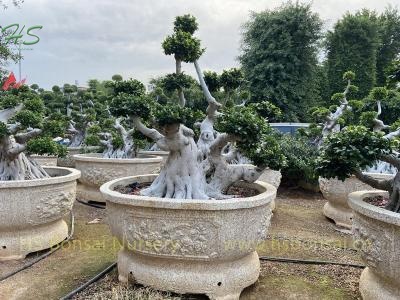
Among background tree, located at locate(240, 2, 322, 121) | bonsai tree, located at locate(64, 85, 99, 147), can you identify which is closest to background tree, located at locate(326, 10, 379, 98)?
background tree, located at locate(240, 2, 322, 121)

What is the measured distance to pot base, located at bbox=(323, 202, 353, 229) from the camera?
15.5 feet

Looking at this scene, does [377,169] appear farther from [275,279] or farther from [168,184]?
[168,184]

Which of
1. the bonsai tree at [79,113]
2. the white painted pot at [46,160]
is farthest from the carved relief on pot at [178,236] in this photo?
the bonsai tree at [79,113]

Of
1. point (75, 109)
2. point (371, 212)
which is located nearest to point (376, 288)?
point (371, 212)

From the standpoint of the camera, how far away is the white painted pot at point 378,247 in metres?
2.26

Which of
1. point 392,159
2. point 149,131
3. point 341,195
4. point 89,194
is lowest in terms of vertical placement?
point 89,194

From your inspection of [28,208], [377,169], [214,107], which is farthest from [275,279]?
[377,169]

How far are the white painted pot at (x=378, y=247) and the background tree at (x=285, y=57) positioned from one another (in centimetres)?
1182

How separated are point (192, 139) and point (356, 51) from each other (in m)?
13.8

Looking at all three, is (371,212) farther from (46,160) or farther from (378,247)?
(46,160)

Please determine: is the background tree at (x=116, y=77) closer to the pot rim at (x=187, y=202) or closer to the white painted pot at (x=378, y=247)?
the pot rim at (x=187, y=202)

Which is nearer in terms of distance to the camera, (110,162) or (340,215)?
(340,215)

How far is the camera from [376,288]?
2494mm

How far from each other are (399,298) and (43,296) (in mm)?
2343
